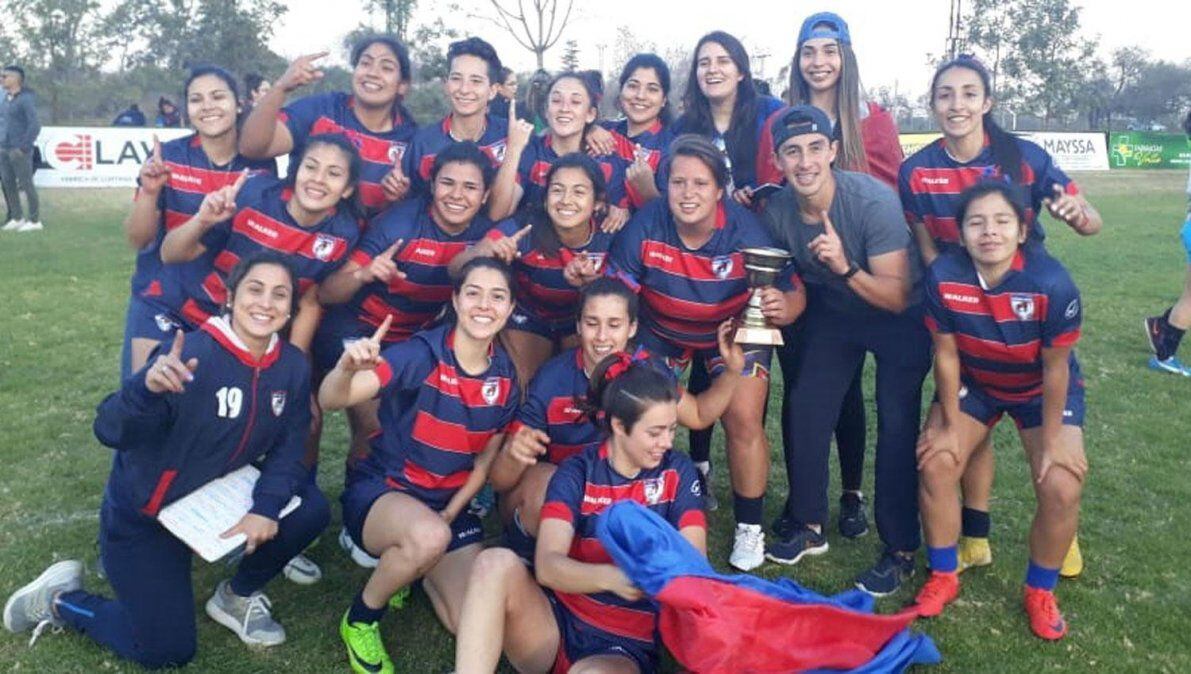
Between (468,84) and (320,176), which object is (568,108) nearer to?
(468,84)

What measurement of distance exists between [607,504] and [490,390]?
0.75m

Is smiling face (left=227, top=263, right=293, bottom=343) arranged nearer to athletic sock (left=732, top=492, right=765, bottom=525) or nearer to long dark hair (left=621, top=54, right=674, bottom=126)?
athletic sock (left=732, top=492, right=765, bottom=525)

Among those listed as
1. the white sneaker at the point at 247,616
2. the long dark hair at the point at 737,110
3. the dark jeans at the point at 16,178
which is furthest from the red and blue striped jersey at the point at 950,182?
the dark jeans at the point at 16,178

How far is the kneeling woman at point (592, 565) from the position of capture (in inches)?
118

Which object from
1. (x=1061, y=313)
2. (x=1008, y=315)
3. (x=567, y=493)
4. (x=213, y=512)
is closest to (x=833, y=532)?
(x=1008, y=315)

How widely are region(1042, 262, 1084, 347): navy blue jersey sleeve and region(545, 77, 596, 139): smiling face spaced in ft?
7.58

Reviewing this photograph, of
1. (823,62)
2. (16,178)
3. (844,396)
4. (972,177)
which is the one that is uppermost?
(823,62)

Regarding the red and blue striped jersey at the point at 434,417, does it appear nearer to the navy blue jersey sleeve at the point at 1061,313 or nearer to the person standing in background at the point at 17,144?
the navy blue jersey sleeve at the point at 1061,313

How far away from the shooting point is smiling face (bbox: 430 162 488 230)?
425 cm

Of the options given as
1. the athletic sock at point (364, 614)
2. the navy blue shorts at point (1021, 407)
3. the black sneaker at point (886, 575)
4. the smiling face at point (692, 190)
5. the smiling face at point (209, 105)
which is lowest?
the black sneaker at point (886, 575)

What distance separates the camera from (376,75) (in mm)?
4691

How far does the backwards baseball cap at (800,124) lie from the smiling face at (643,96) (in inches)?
40.2

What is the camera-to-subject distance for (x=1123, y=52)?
170ft

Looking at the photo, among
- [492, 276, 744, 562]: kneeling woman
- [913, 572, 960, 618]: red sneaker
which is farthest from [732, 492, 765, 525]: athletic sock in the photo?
[913, 572, 960, 618]: red sneaker
